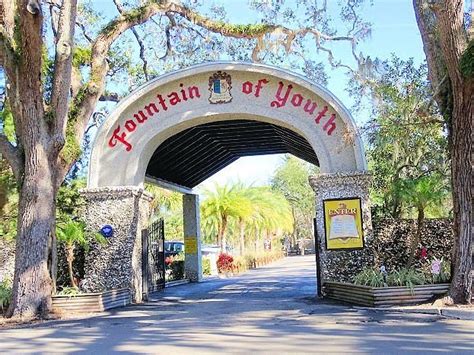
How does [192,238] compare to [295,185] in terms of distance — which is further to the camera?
[295,185]

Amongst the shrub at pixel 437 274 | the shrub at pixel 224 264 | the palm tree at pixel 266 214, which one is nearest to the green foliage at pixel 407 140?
the shrub at pixel 437 274

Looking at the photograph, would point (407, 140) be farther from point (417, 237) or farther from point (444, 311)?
point (444, 311)

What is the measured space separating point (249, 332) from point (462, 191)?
5.06 meters

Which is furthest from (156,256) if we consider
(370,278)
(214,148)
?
(370,278)

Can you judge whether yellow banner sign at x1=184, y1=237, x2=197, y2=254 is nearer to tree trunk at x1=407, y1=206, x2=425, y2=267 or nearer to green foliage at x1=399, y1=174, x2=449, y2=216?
tree trunk at x1=407, y1=206, x2=425, y2=267

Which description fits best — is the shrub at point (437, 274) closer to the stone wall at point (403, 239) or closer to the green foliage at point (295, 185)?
the stone wall at point (403, 239)

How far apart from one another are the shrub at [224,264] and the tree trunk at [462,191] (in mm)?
18141

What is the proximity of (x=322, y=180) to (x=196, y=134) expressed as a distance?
4.97 metres

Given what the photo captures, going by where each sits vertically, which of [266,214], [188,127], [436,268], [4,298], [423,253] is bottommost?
[4,298]

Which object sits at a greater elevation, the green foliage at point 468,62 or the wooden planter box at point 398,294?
the green foliage at point 468,62

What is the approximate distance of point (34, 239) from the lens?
39.4ft

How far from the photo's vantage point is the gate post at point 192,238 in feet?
75.2

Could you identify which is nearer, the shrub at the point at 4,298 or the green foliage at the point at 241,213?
→ the shrub at the point at 4,298

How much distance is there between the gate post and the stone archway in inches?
293
